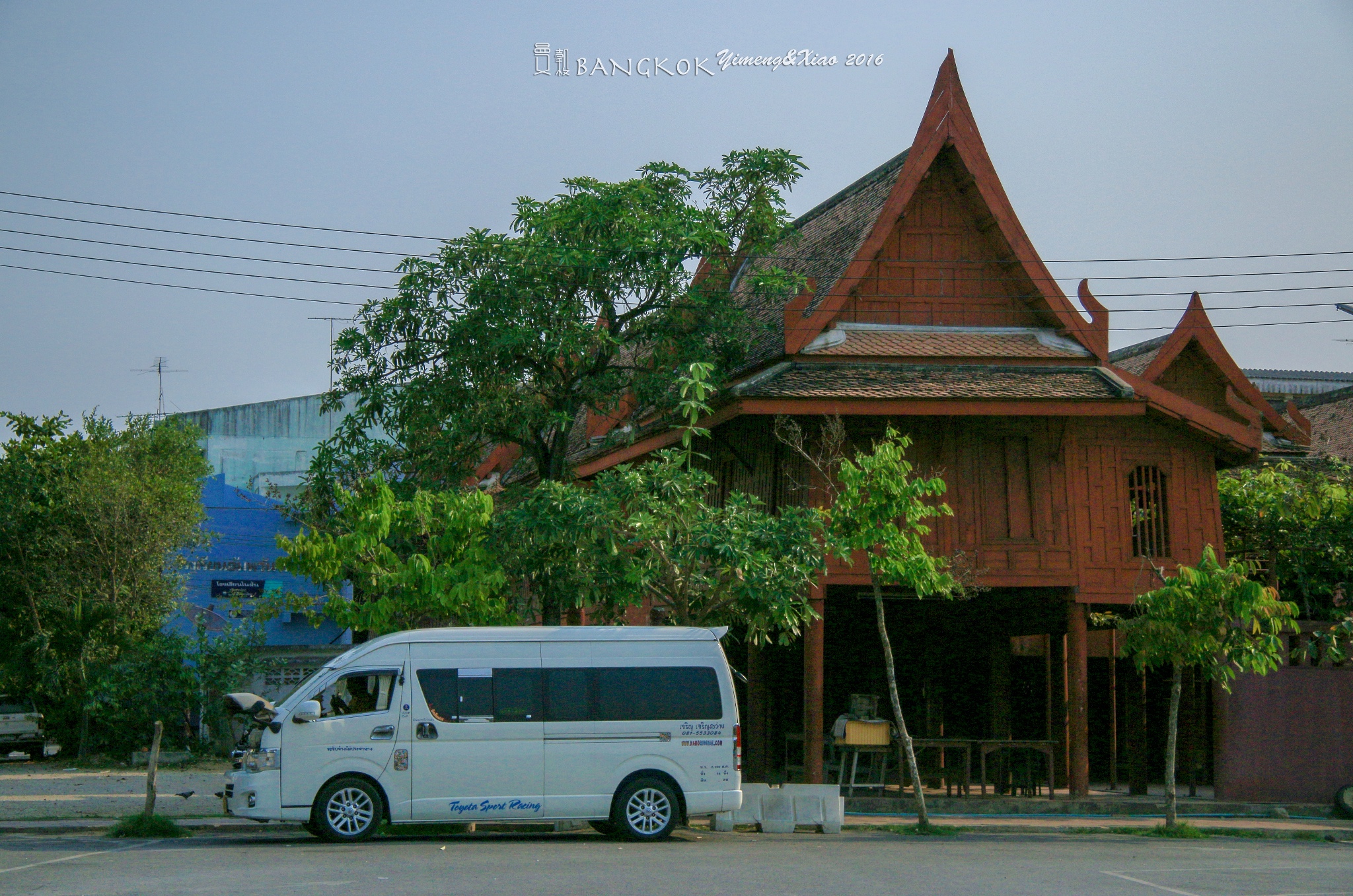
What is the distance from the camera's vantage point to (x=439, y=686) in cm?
1414

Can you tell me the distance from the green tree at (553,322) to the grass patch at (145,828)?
639 centimetres

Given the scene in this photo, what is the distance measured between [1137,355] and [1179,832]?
13716 millimetres

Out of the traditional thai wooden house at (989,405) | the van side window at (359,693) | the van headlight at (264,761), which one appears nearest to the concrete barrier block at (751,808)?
the traditional thai wooden house at (989,405)

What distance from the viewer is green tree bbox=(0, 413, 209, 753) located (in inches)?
1113

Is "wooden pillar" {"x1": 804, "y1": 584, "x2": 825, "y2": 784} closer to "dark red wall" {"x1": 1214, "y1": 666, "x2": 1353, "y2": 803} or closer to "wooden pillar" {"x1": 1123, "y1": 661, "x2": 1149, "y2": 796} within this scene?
"wooden pillar" {"x1": 1123, "y1": 661, "x2": 1149, "y2": 796}

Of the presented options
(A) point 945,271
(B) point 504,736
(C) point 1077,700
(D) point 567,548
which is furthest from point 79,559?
(C) point 1077,700

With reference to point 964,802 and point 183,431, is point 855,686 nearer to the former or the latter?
point 964,802

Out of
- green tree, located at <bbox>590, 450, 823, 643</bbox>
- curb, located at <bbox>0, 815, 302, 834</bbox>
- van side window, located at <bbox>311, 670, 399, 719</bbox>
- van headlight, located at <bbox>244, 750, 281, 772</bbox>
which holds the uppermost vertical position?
green tree, located at <bbox>590, 450, 823, 643</bbox>

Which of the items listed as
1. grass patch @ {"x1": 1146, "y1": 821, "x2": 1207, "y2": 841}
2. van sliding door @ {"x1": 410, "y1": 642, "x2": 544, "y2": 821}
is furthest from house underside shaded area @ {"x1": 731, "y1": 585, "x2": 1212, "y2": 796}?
van sliding door @ {"x1": 410, "y1": 642, "x2": 544, "y2": 821}

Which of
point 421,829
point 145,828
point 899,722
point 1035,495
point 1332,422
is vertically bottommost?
point 421,829

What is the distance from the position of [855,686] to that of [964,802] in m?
6.74

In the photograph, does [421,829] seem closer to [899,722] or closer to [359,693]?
[359,693]

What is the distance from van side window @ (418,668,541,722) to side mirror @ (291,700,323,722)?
1.10 m

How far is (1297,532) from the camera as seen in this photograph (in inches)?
887
